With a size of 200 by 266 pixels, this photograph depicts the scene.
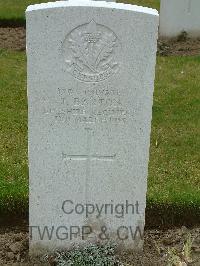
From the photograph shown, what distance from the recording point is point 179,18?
29.6 feet

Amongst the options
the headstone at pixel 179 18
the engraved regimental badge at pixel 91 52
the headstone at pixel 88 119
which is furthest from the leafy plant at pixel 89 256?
the headstone at pixel 179 18

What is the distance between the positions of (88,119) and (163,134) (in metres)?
2.32

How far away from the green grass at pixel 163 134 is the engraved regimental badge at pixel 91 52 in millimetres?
1308

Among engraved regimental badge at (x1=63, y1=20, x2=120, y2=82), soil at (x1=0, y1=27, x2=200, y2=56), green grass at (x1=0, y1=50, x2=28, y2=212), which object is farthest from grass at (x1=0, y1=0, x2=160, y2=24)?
engraved regimental badge at (x1=63, y1=20, x2=120, y2=82)

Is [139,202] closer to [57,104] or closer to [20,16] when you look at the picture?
[57,104]

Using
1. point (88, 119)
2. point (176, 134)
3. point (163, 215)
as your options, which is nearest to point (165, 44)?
point (176, 134)

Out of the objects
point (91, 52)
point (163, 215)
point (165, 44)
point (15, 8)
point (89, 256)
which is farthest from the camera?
point (15, 8)

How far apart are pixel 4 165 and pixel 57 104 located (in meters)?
1.63

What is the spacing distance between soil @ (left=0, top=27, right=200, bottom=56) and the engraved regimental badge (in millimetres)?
5160

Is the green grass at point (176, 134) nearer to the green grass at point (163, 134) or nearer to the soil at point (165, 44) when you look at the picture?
the green grass at point (163, 134)

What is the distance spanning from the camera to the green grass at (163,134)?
14.5 ft

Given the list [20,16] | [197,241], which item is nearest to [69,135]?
[197,241]

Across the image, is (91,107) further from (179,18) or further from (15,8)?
(15,8)

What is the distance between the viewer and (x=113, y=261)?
12.1 ft
